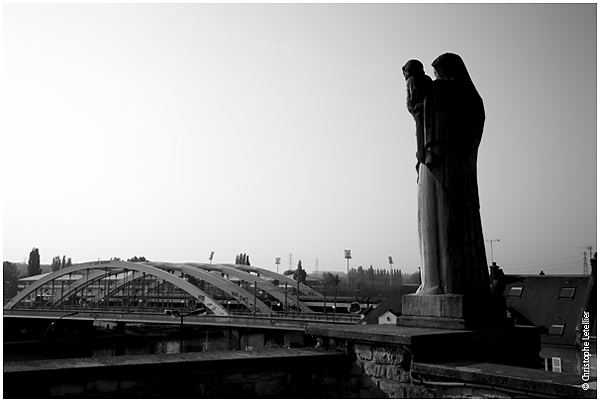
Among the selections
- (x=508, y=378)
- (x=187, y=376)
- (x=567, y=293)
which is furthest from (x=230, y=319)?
(x=508, y=378)

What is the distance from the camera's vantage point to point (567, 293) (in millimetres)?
31062

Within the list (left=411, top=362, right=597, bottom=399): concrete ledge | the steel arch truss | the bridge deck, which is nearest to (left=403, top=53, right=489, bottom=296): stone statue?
(left=411, top=362, right=597, bottom=399): concrete ledge

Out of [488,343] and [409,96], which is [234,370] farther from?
[409,96]

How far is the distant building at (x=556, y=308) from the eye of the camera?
28.0 metres

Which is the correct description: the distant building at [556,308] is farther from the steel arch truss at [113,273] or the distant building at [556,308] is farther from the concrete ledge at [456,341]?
the steel arch truss at [113,273]

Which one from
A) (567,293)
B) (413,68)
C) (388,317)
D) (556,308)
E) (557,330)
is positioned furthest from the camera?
(388,317)

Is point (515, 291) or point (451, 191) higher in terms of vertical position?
point (451, 191)

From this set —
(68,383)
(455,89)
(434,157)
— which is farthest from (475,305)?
(68,383)

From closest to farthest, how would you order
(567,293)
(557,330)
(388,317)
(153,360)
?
(153,360) → (557,330) → (567,293) → (388,317)

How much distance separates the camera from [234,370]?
5.70 metres

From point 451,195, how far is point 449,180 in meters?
0.20

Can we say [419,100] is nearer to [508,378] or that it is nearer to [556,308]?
[508,378]

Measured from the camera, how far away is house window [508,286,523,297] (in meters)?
33.1

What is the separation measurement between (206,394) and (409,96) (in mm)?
4444
